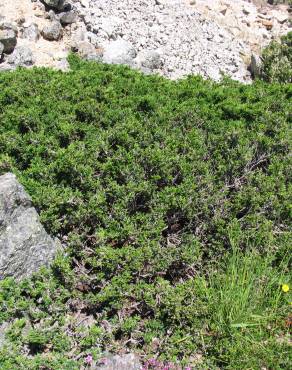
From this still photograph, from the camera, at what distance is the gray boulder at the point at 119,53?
8359 mm

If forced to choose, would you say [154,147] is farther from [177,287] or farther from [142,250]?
[177,287]

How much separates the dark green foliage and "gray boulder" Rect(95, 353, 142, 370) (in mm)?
6660

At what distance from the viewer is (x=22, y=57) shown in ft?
26.4

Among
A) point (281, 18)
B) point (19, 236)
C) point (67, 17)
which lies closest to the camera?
point (19, 236)

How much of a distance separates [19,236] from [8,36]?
5.21 metres

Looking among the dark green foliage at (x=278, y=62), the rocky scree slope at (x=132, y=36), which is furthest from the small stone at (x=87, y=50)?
the dark green foliage at (x=278, y=62)

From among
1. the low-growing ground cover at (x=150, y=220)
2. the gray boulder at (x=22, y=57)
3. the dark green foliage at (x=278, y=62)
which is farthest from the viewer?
the dark green foliage at (x=278, y=62)

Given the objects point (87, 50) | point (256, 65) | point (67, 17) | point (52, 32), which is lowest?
point (256, 65)

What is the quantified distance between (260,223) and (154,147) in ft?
4.52

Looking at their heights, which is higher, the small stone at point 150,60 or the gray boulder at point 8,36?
the gray boulder at point 8,36

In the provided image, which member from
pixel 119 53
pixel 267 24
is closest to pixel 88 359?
pixel 119 53

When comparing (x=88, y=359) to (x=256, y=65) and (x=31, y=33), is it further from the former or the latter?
(x=256, y=65)

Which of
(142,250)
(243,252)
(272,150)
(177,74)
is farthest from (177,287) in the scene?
(177,74)

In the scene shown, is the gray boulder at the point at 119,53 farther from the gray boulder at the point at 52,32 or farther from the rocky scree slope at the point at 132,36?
the gray boulder at the point at 52,32
